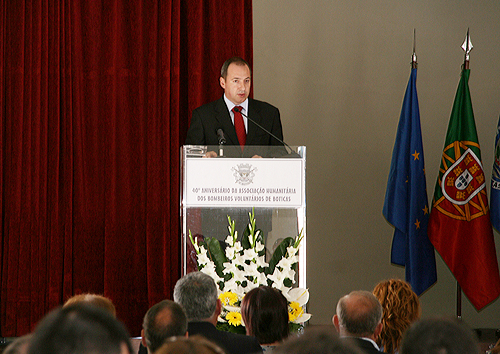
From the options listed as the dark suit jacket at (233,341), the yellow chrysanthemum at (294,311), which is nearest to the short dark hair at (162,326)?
the dark suit jacket at (233,341)

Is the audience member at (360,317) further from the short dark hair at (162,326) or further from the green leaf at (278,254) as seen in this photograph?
the green leaf at (278,254)

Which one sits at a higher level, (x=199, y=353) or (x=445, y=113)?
(x=445, y=113)

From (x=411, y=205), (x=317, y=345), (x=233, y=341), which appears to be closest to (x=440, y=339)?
(x=317, y=345)

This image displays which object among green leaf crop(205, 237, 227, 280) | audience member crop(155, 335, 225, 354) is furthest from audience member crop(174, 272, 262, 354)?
audience member crop(155, 335, 225, 354)

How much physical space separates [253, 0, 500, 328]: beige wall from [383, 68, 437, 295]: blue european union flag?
26.0 inches

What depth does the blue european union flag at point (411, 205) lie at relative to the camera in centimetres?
494

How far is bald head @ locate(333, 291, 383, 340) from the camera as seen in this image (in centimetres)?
227

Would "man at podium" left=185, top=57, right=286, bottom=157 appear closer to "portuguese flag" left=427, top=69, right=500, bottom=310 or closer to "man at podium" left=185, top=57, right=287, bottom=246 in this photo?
"man at podium" left=185, top=57, right=287, bottom=246

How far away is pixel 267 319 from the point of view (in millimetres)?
2328

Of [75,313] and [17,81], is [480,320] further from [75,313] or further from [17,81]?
[75,313]

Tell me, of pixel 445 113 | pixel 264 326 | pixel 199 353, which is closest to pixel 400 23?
pixel 445 113

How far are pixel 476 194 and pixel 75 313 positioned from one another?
449 cm

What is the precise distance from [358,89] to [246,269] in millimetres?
3119

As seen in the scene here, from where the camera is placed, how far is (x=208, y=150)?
341 centimetres
